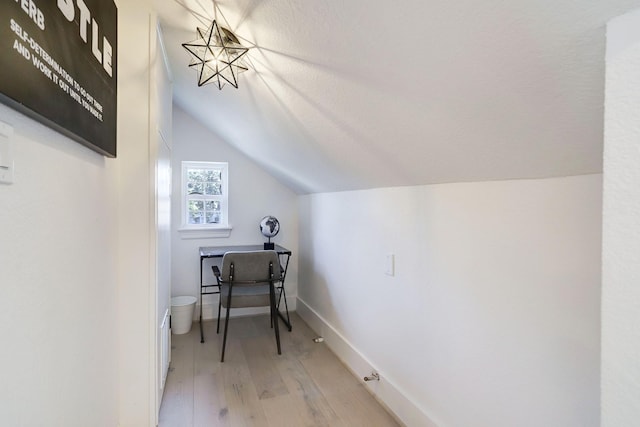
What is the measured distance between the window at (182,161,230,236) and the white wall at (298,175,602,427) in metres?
1.82

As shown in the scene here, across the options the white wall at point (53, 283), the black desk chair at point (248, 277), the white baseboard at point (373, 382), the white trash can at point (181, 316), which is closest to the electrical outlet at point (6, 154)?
the white wall at point (53, 283)

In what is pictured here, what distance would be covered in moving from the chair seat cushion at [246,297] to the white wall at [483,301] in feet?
2.74

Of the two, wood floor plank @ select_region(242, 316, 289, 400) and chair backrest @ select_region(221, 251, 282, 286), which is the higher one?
chair backrest @ select_region(221, 251, 282, 286)

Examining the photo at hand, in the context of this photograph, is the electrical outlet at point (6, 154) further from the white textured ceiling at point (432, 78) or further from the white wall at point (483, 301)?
the white wall at point (483, 301)

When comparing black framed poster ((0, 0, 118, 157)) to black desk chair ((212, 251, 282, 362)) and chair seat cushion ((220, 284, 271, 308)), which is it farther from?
chair seat cushion ((220, 284, 271, 308))

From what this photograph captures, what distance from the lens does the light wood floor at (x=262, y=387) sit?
1906 mm

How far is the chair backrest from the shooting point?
271 cm

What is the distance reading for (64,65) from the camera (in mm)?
887

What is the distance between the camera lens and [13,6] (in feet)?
2.07

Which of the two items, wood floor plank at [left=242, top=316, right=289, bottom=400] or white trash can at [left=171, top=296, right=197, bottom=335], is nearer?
wood floor plank at [left=242, top=316, right=289, bottom=400]

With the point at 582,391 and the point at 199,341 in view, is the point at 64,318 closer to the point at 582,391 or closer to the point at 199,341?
the point at 582,391

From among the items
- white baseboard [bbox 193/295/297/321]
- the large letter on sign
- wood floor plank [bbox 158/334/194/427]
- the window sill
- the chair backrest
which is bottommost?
wood floor plank [bbox 158/334/194/427]

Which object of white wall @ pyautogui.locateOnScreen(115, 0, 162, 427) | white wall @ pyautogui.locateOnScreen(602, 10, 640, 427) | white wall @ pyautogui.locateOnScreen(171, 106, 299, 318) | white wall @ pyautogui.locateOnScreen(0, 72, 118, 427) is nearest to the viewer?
white wall @ pyautogui.locateOnScreen(602, 10, 640, 427)

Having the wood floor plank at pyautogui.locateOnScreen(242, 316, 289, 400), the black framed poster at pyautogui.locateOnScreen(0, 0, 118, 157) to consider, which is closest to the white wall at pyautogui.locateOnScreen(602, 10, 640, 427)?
the black framed poster at pyautogui.locateOnScreen(0, 0, 118, 157)
